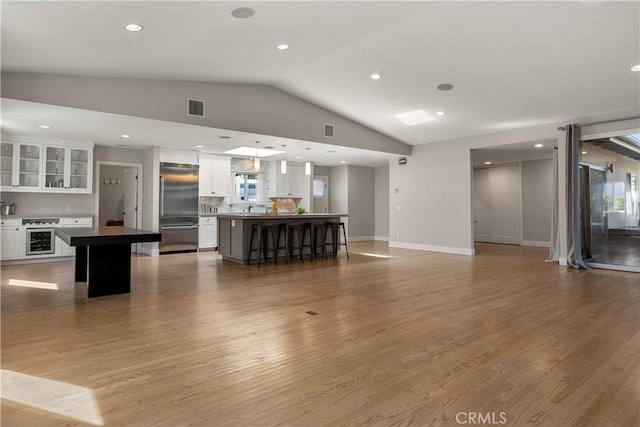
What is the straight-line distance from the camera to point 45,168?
722 centimetres

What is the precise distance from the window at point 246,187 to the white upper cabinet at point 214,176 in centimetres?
41

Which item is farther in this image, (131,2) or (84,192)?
(84,192)

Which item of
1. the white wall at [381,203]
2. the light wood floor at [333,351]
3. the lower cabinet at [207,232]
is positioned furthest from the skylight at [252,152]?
the white wall at [381,203]

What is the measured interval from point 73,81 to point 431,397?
576 centimetres

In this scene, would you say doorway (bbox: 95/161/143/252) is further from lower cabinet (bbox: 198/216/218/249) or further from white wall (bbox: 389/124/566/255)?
white wall (bbox: 389/124/566/255)

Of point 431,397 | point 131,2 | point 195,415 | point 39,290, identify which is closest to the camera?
point 195,415

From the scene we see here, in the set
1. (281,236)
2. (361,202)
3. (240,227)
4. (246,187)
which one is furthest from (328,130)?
(361,202)

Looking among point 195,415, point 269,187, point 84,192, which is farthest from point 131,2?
point 269,187

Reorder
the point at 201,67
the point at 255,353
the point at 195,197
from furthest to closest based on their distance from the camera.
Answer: the point at 195,197, the point at 201,67, the point at 255,353

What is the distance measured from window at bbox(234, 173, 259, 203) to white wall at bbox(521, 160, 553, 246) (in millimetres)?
7755

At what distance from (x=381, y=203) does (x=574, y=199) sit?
627 cm

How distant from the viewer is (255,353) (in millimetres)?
2682

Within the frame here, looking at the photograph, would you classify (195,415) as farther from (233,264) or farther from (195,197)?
(195,197)

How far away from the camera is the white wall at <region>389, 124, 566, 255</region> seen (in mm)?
8570
